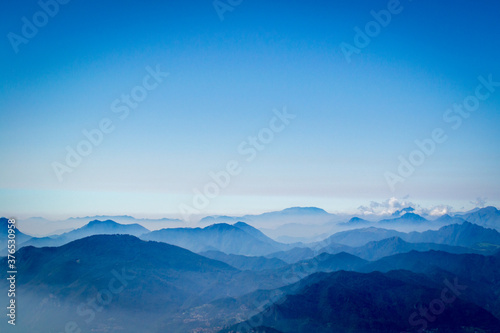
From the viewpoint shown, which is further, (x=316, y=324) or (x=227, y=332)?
(x=316, y=324)

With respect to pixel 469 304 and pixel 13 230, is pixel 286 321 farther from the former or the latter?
pixel 13 230

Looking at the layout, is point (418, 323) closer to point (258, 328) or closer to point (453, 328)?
point (453, 328)

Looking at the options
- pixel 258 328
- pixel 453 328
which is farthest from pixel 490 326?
pixel 258 328

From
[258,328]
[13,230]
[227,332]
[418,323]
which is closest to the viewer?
[13,230]

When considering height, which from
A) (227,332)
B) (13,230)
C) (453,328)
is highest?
(13,230)

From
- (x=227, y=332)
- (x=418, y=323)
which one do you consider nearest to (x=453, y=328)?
(x=418, y=323)

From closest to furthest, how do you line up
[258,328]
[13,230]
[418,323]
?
[13,230] < [258,328] < [418,323]

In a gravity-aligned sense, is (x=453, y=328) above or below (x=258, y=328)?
below

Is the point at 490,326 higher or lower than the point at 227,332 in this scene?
lower

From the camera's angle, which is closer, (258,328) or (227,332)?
(258,328)
